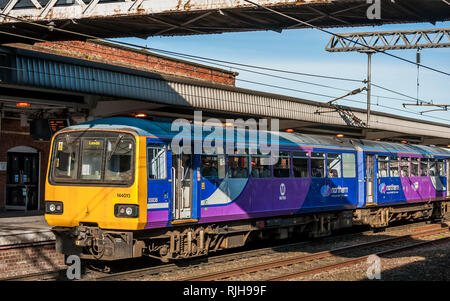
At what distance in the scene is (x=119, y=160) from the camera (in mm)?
10688

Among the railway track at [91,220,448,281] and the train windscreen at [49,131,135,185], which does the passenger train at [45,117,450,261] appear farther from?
the railway track at [91,220,448,281]

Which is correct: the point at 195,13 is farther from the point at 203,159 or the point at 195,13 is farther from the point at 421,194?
the point at 421,194

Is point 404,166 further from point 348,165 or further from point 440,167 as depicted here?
point 348,165

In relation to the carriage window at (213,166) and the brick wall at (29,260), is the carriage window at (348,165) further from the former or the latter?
the brick wall at (29,260)

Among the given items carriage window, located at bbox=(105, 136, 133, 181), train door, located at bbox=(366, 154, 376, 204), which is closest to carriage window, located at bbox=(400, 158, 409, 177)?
train door, located at bbox=(366, 154, 376, 204)

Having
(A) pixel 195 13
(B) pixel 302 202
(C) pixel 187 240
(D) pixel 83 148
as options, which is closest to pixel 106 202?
(D) pixel 83 148

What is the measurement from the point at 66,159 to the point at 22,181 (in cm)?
1036

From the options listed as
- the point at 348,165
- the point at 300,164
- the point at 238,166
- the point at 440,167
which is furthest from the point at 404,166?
the point at 238,166

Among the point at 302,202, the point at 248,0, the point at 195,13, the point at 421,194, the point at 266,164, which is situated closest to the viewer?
the point at 248,0

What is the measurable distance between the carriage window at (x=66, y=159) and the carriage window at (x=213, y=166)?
2693 millimetres

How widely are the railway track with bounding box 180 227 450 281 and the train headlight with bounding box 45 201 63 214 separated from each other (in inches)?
116

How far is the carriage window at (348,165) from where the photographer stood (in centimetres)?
1684
